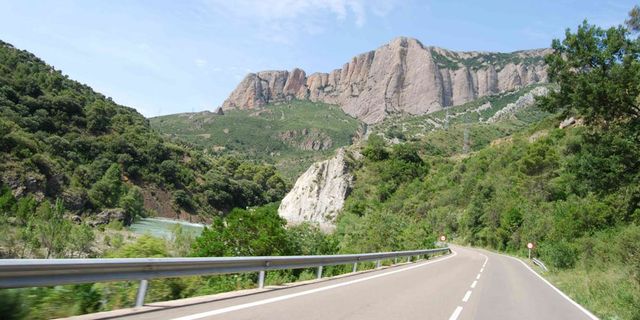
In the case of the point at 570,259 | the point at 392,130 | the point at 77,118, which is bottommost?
the point at 570,259

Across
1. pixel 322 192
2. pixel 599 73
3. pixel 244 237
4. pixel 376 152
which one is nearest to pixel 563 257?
pixel 599 73

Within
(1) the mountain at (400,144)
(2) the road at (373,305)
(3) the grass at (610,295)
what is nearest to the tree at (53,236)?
(1) the mountain at (400,144)

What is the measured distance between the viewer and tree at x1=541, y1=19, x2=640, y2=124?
18781mm

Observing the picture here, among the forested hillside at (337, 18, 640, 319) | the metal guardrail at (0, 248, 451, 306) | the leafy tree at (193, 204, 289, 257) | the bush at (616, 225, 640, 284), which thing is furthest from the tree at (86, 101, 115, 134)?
the metal guardrail at (0, 248, 451, 306)

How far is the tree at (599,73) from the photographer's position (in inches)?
739

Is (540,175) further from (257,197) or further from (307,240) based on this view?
(257,197)

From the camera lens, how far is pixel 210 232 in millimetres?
16656

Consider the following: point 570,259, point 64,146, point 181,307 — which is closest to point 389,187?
point 64,146

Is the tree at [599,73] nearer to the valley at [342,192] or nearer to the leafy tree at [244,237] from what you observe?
the valley at [342,192]

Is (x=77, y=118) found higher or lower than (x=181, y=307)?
higher

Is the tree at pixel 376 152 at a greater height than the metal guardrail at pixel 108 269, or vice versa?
the tree at pixel 376 152

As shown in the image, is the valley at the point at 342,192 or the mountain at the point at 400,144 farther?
the mountain at the point at 400,144

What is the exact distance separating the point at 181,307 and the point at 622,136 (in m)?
20.0

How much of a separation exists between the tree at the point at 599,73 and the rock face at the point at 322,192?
81234 millimetres
